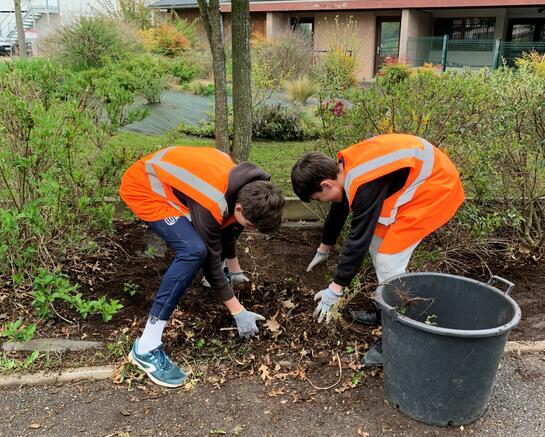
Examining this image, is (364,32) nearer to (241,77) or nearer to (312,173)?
(241,77)

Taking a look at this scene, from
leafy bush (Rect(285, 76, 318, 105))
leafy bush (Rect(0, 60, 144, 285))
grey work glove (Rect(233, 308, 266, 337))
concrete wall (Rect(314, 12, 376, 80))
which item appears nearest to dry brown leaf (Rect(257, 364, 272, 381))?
grey work glove (Rect(233, 308, 266, 337))

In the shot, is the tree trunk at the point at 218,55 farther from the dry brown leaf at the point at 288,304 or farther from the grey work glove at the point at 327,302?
the grey work glove at the point at 327,302


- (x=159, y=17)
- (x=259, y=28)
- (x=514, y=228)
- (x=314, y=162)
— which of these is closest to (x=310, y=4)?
(x=259, y=28)

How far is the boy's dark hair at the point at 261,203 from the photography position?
2.71 meters

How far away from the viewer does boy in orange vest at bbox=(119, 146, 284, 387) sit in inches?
109

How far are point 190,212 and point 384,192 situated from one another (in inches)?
41.6

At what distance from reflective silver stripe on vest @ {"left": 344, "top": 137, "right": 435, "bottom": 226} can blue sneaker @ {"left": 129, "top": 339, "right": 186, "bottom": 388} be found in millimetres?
1364

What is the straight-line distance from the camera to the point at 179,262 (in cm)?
282

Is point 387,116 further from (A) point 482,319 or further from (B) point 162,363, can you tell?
(B) point 162,363

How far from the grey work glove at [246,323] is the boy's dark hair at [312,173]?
792 millimetres

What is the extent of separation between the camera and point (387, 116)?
413 cm

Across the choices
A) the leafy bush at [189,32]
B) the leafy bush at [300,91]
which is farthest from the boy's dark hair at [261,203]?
the leafy bush at [189,32]

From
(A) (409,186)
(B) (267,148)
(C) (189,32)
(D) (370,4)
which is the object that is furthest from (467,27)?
(A) (409,186)

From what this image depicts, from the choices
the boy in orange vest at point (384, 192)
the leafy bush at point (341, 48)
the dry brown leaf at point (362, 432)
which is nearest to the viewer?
the dry brown leaf at point (362, 432)
